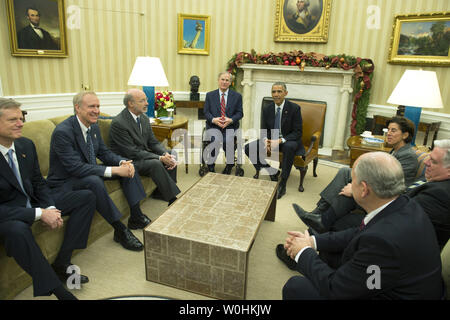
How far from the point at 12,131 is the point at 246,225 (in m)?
1.84

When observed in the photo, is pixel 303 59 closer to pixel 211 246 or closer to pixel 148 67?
pixel 148 67

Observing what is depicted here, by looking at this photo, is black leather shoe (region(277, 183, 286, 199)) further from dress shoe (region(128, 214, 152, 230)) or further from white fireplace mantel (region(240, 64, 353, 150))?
white fireplace mantel (region(240, 64, 353, 150))

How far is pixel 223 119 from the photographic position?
486 centimetres

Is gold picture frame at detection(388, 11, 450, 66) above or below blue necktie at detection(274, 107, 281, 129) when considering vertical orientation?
above

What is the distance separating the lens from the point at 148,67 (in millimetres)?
4746

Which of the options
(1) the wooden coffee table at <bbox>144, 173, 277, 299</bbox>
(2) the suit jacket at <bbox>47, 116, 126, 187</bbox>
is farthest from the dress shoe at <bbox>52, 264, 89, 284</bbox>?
(2) the suit jacket at <bbox>47, 116, 126, 187</bbox>

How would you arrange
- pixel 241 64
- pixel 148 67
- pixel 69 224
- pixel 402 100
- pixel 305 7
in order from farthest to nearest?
pixel 241 64
pixel 305 7
pixel 148 67
pixel 402 100
pixel 69 224

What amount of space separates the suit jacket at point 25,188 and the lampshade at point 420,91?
4.03 metres

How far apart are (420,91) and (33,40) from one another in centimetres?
584

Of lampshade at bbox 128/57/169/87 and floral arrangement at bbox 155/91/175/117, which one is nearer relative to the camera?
lampshade at bbox 128/57/169/87

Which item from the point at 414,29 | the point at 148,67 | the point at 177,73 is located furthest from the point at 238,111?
the point at 414,29

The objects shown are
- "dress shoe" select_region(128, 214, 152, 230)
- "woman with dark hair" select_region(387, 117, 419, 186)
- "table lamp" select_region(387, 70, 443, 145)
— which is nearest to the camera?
"woman with dark hair" select_region(387, 117, 419, 186)

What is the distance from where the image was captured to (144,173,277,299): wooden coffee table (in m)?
2.28

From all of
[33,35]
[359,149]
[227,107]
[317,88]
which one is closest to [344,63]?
[317,88]
